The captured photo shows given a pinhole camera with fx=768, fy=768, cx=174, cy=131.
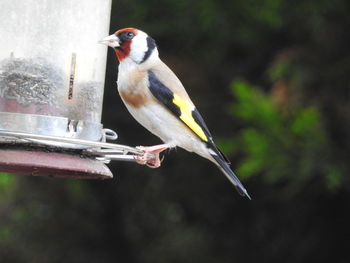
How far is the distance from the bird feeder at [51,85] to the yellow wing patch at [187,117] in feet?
1.78

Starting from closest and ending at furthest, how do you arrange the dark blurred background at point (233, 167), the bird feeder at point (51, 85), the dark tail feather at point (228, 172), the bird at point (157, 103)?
1. the bird feeder at point (51, 85)
2. the dark tail feather at point (228, 172)
3. the bird at point (157, 103)
4. the dark blurred background at point (233, 167)

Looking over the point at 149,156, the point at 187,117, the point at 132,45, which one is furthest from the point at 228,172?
the point at 132,45

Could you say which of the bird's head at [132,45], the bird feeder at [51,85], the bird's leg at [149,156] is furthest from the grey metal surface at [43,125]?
the bird's head at [132,45]

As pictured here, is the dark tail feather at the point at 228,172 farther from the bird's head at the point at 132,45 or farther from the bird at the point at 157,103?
the bird's head at the point at 132,45

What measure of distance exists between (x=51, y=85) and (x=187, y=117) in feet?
2.87

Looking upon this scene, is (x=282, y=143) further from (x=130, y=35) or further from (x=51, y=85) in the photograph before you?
(x=51, y=85)

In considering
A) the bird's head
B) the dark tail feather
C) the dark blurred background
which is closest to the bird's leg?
the dark tail feather

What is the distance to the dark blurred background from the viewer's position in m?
6.15

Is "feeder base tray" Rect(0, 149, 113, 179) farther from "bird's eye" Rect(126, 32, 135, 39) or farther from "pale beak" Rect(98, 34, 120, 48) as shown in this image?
"bird's eye" Rect(126, 32, 135, 39)

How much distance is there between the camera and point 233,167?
22.1 feet

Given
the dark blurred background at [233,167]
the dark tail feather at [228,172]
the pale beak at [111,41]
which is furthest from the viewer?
the dark blurred background at [233,167]

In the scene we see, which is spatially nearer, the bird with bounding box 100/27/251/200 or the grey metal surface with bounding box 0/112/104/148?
the grey metal surface with bounding box 0/112/104/148

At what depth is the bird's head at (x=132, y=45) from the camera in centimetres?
446

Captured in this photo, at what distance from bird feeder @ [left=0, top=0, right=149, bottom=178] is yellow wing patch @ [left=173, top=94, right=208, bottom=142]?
0.54m
